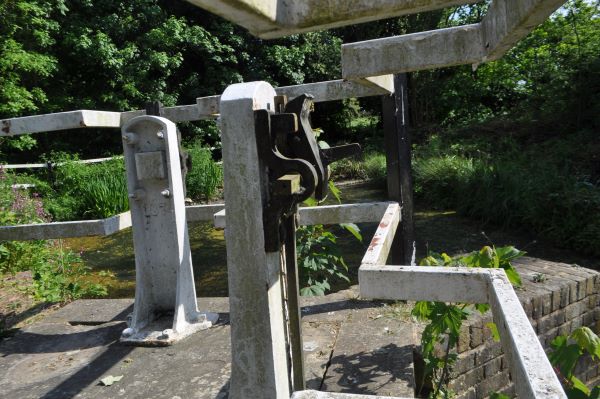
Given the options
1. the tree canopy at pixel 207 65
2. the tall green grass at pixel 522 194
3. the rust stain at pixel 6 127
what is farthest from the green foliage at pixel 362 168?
the rust stain at pixel 6 127

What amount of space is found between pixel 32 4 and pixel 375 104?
11873mm

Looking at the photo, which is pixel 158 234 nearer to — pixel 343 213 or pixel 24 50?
pixel 343 213

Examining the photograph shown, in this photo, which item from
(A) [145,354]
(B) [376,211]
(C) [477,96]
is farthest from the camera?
(C) [477,96]

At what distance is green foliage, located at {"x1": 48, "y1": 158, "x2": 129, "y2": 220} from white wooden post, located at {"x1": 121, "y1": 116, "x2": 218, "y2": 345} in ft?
22.7

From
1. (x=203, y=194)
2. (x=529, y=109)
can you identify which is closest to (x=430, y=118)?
(x=529, y=109)

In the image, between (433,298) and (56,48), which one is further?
(56,48)

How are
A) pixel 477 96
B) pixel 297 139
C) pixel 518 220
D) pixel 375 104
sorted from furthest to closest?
pixel 375 104 < pixel 477 96 < pixel 518 220 < pixel 297 139

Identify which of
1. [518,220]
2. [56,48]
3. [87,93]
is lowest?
[518,220]

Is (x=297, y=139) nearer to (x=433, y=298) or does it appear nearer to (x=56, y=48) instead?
(x=433, y=298)

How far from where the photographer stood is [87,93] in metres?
15.1

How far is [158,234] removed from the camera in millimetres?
2934

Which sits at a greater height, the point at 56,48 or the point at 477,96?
the point at 56,48

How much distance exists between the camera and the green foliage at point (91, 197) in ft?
31.2

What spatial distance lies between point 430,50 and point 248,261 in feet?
3.35
